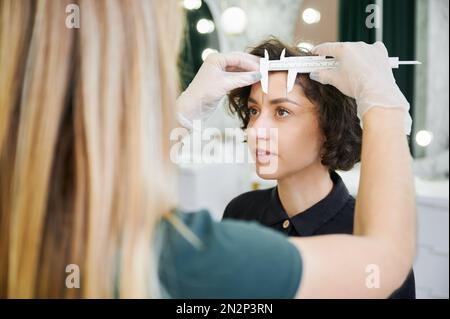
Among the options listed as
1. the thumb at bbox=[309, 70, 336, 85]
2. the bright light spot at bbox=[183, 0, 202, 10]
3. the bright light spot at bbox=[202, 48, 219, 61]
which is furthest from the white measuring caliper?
the bright light spot at bbox=[183, 0, 202, 10]

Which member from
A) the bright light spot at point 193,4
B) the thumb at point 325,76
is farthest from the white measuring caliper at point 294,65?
the bright light spot at point 193,4

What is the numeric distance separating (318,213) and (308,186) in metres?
0.06

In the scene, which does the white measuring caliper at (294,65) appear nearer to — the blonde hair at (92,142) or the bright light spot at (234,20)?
A: the bright light spot at (234,20)

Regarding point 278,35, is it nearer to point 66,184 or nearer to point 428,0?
point 428,0

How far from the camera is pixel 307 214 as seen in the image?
0.90 metres

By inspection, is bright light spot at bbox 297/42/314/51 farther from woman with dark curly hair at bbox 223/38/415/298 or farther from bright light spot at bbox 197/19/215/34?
bright light spot at bbox 197/19/215/34

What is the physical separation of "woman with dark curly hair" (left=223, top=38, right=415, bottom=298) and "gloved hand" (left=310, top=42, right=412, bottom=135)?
38 millimetres

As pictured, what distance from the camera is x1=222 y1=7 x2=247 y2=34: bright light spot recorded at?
974mm

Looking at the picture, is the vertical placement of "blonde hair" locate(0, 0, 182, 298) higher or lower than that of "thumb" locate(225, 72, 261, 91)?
lower

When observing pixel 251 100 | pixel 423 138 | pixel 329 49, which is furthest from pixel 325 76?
pixel 423 138

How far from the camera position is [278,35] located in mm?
930

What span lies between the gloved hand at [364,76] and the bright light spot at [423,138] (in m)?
0.27

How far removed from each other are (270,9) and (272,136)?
0.90 ft

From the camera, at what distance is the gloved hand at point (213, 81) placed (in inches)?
34.4
